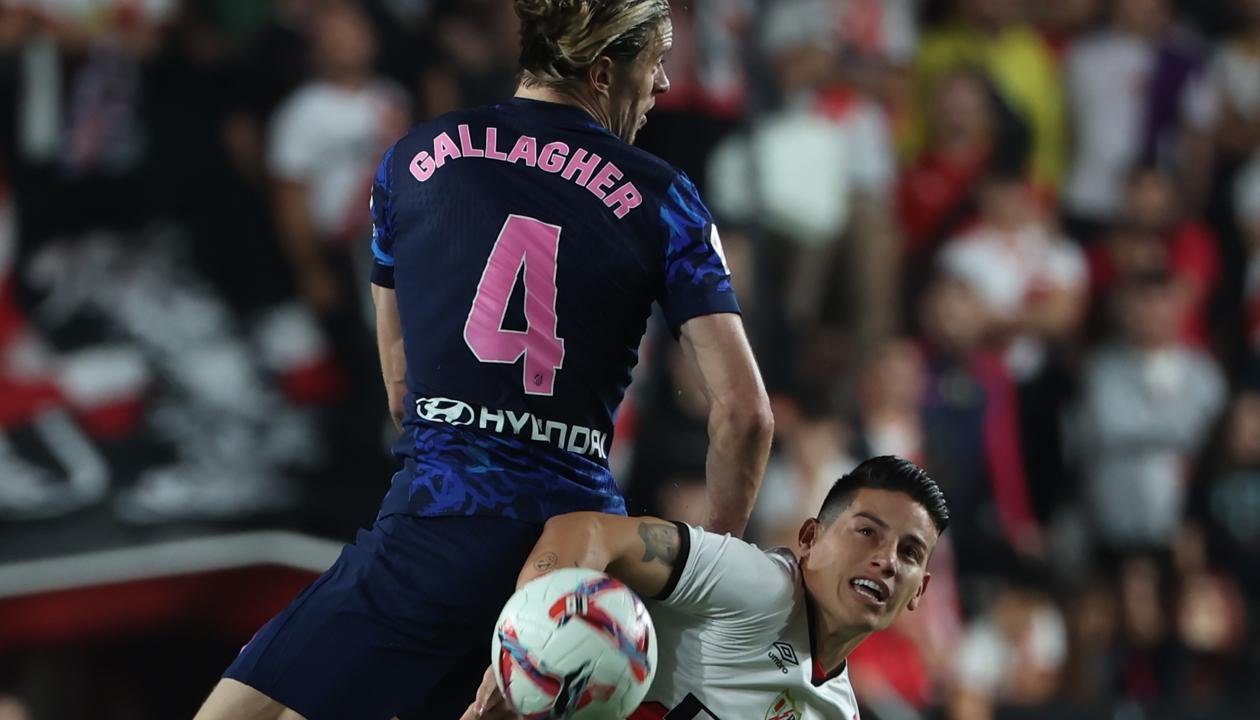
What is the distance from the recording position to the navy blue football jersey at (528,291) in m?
3.25

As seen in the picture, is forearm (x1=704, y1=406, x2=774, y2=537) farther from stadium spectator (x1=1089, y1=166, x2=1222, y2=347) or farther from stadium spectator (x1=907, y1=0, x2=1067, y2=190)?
stadium spectator (x1=1089, y1=166, x2=1222, y2=347)

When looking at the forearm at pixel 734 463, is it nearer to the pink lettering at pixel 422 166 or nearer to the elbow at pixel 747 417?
the elbow at pixel 747 417

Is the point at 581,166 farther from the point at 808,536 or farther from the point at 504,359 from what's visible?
the point at 808,536

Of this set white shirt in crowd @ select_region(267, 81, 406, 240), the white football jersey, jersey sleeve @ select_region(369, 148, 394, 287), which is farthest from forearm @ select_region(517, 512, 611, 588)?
white shirt in crowd @ select_region(267, 81, 406, 240)

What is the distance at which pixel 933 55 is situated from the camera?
31.5 ft

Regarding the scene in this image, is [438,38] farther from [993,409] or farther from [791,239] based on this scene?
[993,409]

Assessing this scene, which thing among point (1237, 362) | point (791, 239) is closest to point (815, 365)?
point (791, 239)

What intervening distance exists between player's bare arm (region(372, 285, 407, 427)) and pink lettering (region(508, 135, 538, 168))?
497 mm

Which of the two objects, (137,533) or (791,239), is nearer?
(137,533)

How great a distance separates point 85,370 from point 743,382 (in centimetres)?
409

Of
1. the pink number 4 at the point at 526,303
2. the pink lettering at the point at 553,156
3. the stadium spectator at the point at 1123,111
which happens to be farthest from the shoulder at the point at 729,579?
the stadium spectator at the point at 1123,111

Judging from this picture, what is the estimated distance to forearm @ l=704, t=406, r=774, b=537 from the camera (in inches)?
131

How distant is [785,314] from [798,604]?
4668 mm

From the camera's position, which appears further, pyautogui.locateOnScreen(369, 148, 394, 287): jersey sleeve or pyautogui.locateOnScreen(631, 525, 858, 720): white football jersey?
pyautogui.locateOnScreen(631, 525, 858, 720): white football jersey
